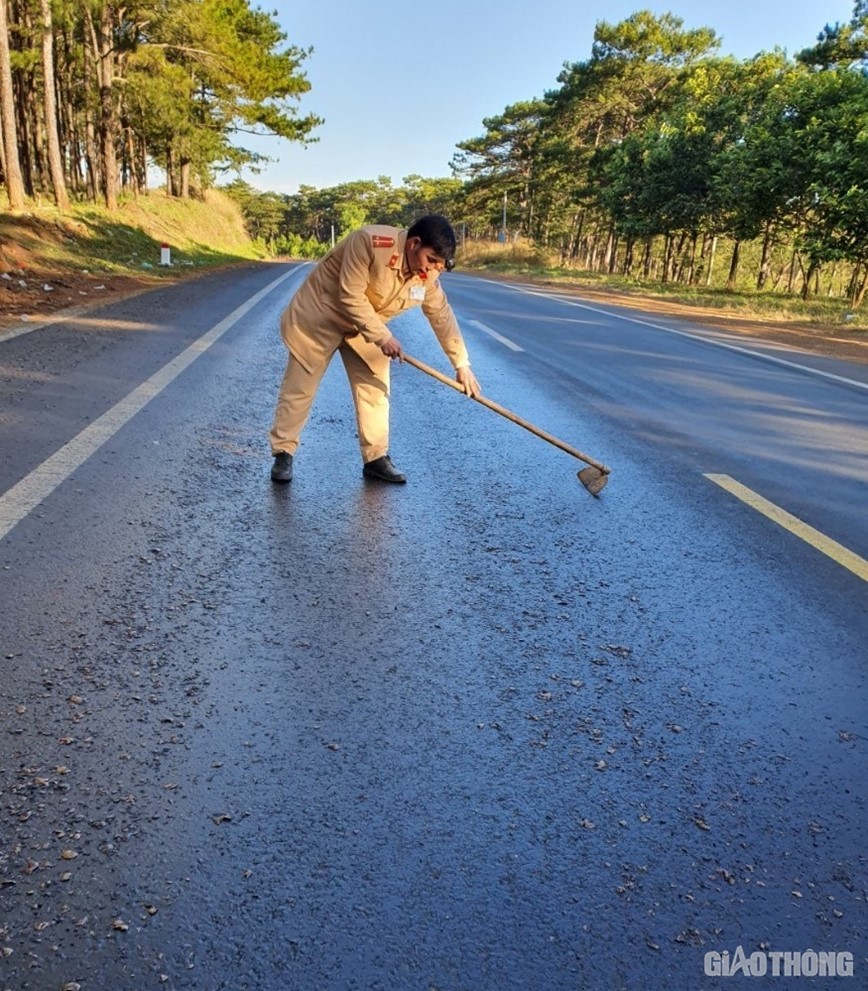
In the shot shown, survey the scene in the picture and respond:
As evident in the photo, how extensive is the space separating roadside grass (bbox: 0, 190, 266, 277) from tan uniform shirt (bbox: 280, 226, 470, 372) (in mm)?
10916

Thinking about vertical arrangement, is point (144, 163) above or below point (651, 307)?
above

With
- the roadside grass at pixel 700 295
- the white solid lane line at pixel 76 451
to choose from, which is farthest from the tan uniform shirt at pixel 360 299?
the roadside grass at pixel 700 295

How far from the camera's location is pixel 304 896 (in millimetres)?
1565

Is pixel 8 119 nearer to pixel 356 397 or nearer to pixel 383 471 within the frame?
pixel 356 397

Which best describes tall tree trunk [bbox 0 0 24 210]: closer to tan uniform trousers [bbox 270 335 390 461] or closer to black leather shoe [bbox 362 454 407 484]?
tan uniform trousers [bbox 270 335 390 461]

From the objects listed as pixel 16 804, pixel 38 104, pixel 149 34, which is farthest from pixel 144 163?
pixel 16 804

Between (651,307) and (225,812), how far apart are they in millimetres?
18810

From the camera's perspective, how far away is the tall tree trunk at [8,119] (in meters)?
16.2

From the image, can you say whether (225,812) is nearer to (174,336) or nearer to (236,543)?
(236,543)

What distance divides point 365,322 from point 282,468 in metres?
0.90

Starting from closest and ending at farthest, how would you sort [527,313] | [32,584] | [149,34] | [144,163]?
[32,584], [527,313], [149,34], [144,163]

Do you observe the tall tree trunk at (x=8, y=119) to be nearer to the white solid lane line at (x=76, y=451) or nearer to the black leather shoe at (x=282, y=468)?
the white solid lane line at (x=76, y=451)

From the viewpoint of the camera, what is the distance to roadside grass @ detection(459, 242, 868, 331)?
1677 centimetres

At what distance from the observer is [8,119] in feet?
54.5
